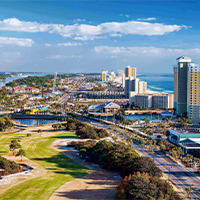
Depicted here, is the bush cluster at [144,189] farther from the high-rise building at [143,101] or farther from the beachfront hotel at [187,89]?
the high-rise building at [143,101]

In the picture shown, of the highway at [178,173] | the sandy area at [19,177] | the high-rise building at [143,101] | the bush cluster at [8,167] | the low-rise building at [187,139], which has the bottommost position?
the highway at [178,173]

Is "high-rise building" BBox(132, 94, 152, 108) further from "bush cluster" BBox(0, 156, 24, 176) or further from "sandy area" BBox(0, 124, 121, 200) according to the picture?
"bush cluster" BBox(0, 156, 24, 176)

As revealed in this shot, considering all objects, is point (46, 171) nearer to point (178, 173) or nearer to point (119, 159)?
point (119, 159)

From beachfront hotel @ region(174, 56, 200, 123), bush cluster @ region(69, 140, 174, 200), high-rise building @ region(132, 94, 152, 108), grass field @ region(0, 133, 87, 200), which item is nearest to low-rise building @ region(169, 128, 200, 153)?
bush cluster @ region(69, 140, 174, 200)

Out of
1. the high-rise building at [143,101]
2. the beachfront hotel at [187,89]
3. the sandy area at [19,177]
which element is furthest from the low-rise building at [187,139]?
the high-rise building at [143,101]

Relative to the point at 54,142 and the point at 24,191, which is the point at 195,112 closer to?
the point at 54,142

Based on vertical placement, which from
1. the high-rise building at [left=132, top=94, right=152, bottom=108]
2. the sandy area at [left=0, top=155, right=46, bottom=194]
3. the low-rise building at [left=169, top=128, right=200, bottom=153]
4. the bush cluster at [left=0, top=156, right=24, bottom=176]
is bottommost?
the sandy area at [left=0, top=155, right=46, bottom=194]
